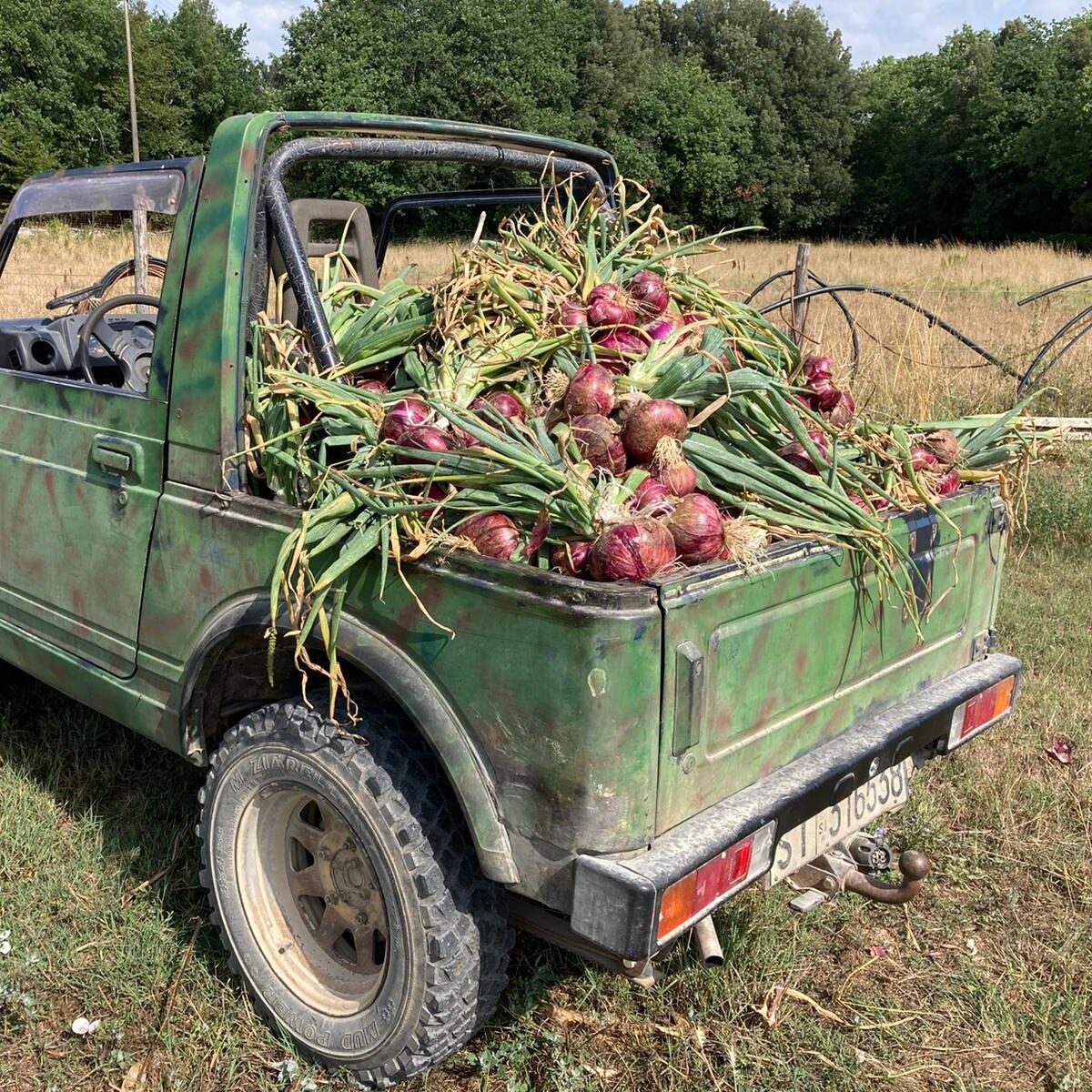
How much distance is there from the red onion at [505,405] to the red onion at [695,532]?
19.6 inches

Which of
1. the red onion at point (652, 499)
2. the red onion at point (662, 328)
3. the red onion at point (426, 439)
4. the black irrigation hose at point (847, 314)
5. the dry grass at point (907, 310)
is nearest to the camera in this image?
the red onion at point (652, 499)

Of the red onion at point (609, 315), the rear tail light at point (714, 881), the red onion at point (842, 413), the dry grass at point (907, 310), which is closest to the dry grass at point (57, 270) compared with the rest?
the dry grass at point (907, 310)

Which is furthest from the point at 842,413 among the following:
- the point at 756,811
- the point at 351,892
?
the point at 351,892

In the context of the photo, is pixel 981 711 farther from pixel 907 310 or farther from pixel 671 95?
pixel 671 95

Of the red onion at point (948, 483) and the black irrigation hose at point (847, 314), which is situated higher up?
the black irrigation hose at point (847, 314)

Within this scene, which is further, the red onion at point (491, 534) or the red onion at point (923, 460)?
the red onion at point (923, 460)

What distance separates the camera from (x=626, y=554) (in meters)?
1.89

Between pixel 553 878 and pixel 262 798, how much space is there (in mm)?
867

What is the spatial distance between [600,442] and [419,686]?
654 millimetres

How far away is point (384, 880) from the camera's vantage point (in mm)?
2178

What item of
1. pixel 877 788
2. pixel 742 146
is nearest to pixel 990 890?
pixel 877 788

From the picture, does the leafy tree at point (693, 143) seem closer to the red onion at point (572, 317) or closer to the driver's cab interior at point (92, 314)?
the driver's cab interior at point (92, 314)

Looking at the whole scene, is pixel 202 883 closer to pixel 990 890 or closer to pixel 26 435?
pixel 26 435

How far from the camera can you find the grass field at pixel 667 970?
8.23 feet
